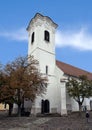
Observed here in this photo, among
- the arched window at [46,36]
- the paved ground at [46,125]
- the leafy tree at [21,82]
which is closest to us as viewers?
the paved ground at [46,125]

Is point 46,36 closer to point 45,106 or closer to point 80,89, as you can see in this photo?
point 80,89

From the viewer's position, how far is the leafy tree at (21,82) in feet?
103

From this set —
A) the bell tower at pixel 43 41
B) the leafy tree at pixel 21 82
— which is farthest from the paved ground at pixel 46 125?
the bell tower at pixel 43 41

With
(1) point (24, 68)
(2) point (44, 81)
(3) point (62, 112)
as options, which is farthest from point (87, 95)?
(1) point (24, 68)

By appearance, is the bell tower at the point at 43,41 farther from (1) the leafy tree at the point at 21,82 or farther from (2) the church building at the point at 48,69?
(1) the leafy tree at the point at 21,82

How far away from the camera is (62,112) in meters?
34.7

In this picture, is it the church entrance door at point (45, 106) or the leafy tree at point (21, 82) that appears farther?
the church entrance door at point (45, 106)

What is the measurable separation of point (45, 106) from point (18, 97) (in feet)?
21.7

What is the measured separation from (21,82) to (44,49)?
1013cm

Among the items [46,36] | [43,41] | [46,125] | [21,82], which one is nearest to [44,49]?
[43,41]

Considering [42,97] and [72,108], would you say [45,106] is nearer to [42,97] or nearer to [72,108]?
[42,97]

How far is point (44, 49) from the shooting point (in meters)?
39.2

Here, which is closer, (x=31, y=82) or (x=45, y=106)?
(x=31, y=82)

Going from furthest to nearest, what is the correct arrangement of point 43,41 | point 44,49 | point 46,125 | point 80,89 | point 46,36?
point 46,36 → point 43,41 → point 44,49 → point 80,89 → point 46,125
